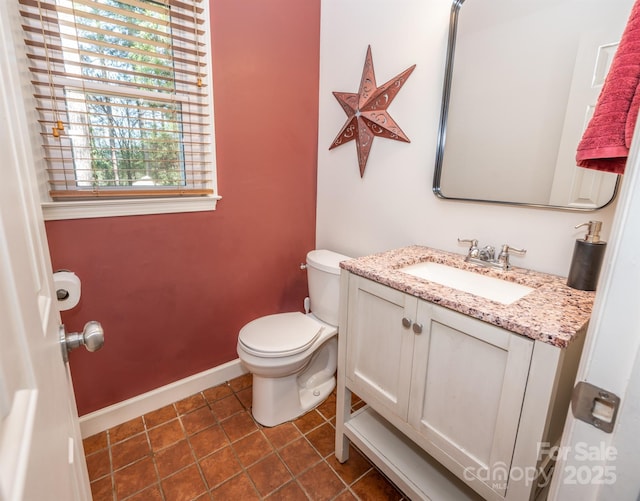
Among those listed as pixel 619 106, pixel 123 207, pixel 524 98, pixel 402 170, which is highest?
pixel 524 98

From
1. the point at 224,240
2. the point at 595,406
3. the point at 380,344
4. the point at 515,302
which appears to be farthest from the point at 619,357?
the point at 224,240

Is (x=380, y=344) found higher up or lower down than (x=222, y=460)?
higher up

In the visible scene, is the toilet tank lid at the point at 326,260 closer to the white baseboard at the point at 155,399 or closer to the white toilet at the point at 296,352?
the white toilet at the point at 296,352

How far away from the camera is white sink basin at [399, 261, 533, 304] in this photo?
46.7 inches

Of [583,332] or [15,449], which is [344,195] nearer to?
[583,332]

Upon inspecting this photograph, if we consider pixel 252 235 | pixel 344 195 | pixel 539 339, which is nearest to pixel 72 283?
pixel 252 235

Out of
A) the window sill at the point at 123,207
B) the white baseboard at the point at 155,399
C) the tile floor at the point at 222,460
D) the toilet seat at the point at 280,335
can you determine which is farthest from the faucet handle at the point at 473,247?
the white baseboard at the point at 155,399

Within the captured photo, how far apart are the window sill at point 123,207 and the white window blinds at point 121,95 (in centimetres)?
5

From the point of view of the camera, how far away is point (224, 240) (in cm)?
185

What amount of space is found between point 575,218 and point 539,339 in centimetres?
61

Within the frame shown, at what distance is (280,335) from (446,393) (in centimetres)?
88

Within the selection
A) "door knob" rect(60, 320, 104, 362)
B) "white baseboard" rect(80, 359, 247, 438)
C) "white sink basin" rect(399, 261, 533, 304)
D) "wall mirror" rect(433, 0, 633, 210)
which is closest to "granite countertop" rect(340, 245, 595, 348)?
"white sink basin" rect(399, 261, 533, 304)

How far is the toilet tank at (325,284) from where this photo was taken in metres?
1.81

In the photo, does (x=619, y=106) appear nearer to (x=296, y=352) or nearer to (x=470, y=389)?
(x=470, y=389)
